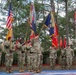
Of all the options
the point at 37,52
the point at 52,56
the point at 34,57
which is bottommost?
the point at 52,56

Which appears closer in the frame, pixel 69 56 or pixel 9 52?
pixel 9 52

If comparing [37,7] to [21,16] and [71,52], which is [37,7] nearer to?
[21,16]

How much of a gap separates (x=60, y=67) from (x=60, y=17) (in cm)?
1467

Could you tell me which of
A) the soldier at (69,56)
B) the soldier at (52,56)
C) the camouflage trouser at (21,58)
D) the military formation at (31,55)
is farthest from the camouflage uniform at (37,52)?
the soldier at (69,56)

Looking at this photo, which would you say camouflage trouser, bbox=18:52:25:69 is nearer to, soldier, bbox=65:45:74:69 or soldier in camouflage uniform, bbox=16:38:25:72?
soldier in camouflage uniform, bbox=16:38:25:72

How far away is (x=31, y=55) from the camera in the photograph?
1376 centimetres

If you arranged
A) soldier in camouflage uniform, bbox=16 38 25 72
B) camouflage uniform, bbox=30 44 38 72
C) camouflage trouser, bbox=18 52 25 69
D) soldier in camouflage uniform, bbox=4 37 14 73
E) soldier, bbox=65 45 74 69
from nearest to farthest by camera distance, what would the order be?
camouflage uniform, bbox=30 44 38 72 → soldier in camouflage uniform, bbox=4 37 14 73 → soldier in camouflage uniform, bbox=16 38 25 72 → camouflage trouser, bbox=18 52 25 69 → soldier, bbox=65 45 74 69

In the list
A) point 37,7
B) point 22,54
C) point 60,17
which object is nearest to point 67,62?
point 22,54

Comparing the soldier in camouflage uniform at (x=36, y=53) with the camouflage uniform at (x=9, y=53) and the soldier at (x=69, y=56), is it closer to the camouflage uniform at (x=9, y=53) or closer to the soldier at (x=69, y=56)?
the camouflage uniform at (x=9, y=53)

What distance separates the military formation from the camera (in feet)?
44.8

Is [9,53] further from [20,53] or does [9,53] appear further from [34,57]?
[34,57]

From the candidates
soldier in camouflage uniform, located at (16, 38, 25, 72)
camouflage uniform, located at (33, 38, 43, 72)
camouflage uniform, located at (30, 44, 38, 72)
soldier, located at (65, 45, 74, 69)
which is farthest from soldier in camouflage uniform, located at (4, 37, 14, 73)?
soldier, located at (65, 45, 74, 69)

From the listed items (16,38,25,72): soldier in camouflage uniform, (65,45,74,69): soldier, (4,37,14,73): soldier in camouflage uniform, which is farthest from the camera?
(65,45,74,69): soldier

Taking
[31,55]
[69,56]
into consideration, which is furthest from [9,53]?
[69,56]
